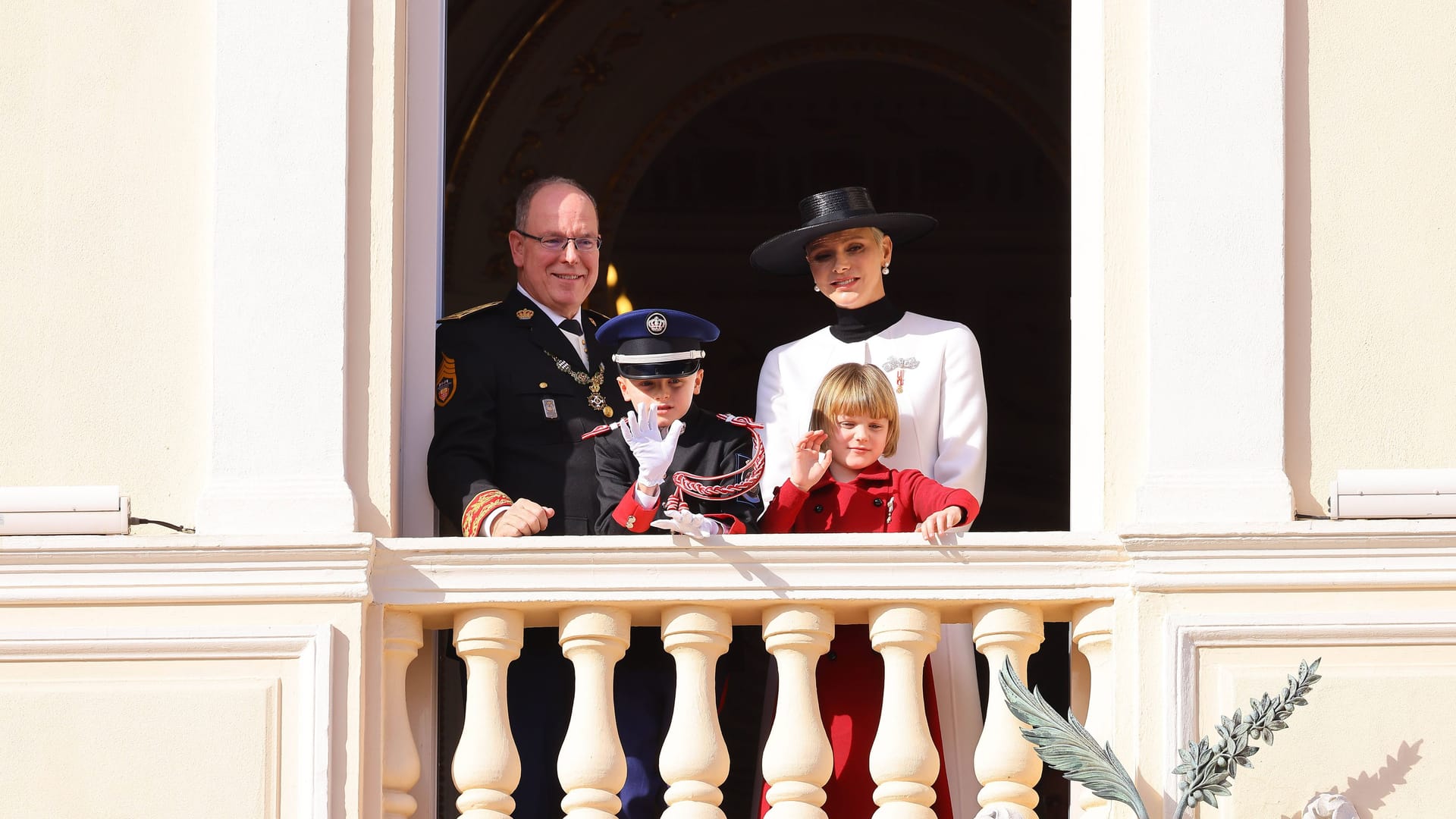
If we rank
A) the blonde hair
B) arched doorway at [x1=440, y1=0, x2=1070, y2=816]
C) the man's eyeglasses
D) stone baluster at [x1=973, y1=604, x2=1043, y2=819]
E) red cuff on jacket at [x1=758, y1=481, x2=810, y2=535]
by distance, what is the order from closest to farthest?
stone baluster at [x1=973, y1=604, x2=1043, y2=819], red cuff on jacket at [x1=758, y1=481, x2=810, y2=535], the blonde hair, the man's eyeglasses, arched doorway at [x1=440, y1=0, x2=1070, y2=816]

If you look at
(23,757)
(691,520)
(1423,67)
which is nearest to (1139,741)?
(691,520)

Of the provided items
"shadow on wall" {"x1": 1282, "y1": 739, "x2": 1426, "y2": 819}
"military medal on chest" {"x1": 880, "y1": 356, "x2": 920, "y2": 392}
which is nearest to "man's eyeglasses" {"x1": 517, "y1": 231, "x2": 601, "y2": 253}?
"military medal on chest" {"x1": 880, "y1": 356, "x2": 920, "y2": 392}

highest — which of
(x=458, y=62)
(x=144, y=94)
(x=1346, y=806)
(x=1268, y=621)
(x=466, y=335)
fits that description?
(x=458, y=62)

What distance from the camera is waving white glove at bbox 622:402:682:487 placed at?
5961 mm

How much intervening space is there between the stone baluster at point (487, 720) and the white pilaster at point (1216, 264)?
154 cm

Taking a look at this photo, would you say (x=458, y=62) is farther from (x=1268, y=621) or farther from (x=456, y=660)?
(x=1268, y=621)

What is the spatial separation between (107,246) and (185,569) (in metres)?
0.88

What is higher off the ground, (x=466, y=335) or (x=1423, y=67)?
(x=1423, y=67)

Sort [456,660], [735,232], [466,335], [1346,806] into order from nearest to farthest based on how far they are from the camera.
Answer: [1346,806], [466,335], [456,660], [735,232]

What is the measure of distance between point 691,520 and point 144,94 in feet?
5.78

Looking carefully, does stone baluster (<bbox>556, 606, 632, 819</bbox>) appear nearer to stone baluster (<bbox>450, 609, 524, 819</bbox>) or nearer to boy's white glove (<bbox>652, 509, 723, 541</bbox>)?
stone baluster (<bbox>450, 609, 524, 819</bbox>)

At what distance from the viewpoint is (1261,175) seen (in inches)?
248

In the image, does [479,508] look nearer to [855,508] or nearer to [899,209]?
[855,508]

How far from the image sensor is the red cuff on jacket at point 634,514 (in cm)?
609
